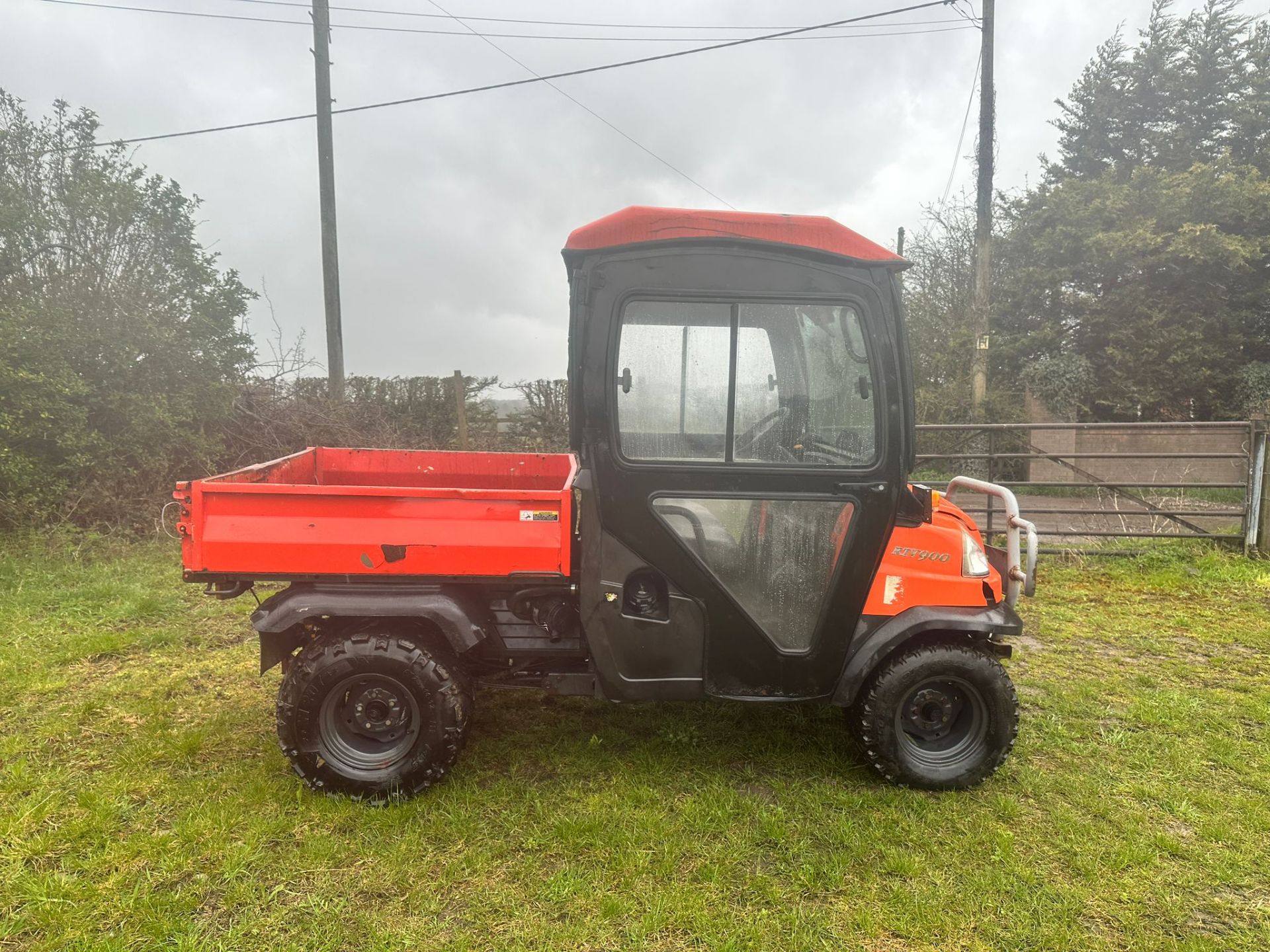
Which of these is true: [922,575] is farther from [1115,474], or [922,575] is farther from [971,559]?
[1115,474]

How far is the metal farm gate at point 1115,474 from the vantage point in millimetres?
6441

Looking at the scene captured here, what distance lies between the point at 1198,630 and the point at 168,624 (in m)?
6.92

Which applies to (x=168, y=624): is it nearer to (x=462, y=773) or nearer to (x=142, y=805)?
(x=142, y=805)

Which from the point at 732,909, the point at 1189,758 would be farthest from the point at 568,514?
the point at 1189,758

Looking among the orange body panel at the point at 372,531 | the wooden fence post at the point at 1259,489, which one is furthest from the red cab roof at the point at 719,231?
the wooden fence post at the point at 1259,489

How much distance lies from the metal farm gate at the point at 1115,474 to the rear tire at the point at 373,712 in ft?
16.8

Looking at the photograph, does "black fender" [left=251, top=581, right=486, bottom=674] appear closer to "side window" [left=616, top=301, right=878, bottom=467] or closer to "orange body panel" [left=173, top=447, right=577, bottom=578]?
"orange body panel" [left=173, top=447, right=577, bottom=578]

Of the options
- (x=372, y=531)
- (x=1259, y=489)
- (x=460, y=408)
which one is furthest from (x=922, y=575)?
(x=460, y=408)

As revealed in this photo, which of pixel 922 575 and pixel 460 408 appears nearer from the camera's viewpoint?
pixel 922 575

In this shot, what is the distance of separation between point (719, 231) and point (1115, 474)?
1240 centimetres

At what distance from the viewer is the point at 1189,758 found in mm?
3121

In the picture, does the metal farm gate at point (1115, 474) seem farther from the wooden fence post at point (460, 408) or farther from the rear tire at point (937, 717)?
the wooden fence post at point (460, 408)

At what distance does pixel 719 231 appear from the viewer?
2584 mm

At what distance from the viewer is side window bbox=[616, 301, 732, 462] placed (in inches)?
104
